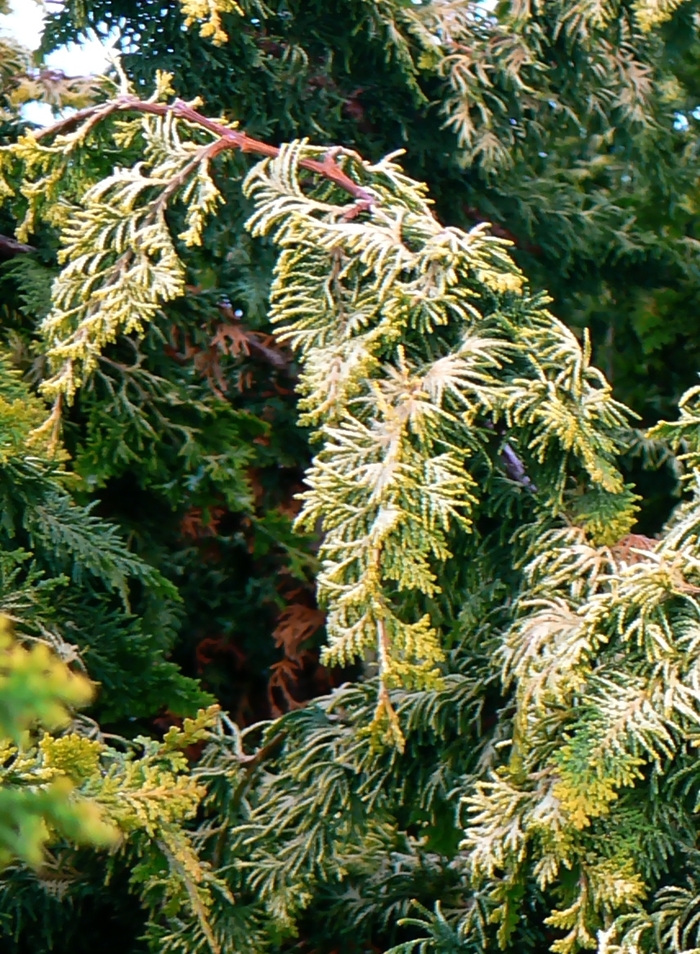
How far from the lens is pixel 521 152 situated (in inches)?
126

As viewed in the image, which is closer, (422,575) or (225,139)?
(422,575)

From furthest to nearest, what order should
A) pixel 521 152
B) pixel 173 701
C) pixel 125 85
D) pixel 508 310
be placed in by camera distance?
1. pixel 521 152
2. pixel 173 701
3. pixel 125 85
4. pixel 508 310

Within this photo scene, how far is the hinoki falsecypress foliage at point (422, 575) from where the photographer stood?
1623mm

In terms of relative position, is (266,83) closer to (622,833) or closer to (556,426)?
(556,426)

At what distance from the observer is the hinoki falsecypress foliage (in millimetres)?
1623

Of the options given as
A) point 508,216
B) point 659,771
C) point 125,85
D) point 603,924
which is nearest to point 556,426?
point 659,771

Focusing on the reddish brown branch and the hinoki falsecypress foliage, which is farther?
the reddish brown branch

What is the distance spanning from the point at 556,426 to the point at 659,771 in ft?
1.67

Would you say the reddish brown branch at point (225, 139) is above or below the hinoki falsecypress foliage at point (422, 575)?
above

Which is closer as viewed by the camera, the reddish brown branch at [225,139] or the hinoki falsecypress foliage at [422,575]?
the hinoki falsecypress foliage at [422,575]

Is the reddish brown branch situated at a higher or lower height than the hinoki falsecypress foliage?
higher

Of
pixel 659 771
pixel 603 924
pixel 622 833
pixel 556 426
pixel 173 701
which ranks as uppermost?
pixel 556 426

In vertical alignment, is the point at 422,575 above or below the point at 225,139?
below

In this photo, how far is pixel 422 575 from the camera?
1569mm
